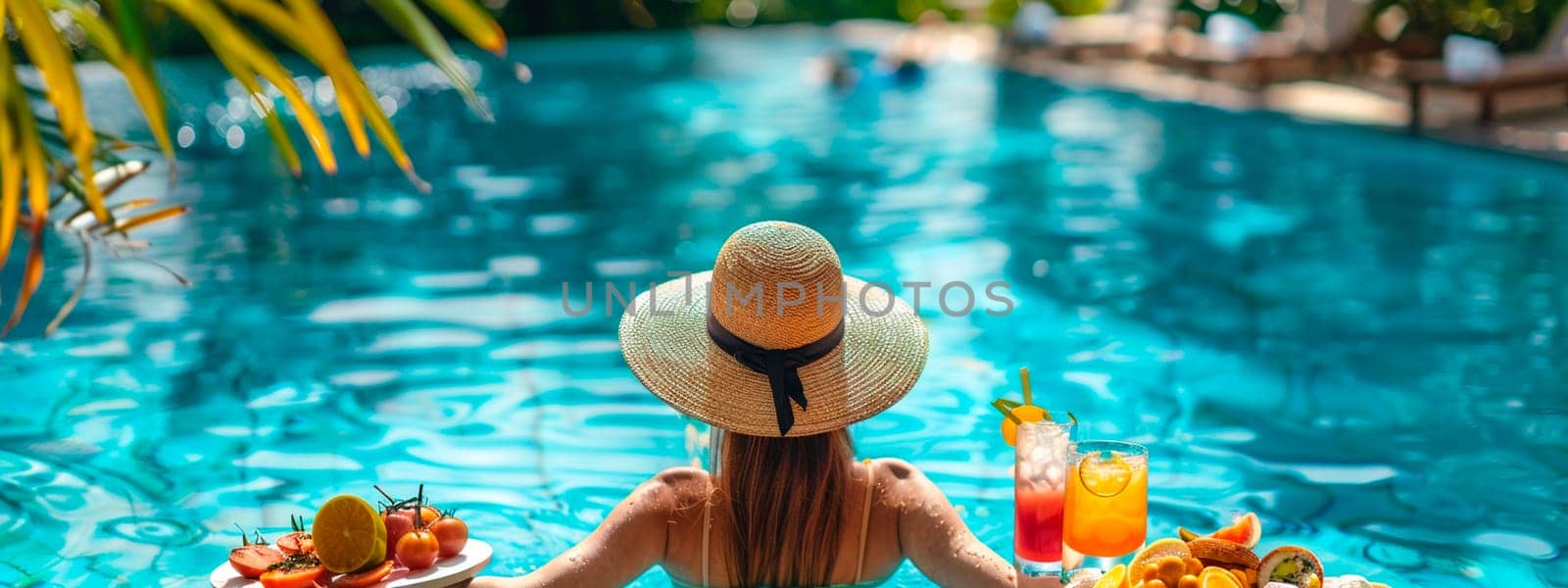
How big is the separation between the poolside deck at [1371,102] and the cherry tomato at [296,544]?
8.54m

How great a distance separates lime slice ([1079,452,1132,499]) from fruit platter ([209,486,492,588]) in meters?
0.90

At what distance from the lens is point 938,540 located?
247cm

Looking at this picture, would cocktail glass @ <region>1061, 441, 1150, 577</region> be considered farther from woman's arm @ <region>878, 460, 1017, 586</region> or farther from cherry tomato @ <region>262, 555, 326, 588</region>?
cherry tomato @ <region>262, 555, 326, 588</region>

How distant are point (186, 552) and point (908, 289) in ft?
12.7

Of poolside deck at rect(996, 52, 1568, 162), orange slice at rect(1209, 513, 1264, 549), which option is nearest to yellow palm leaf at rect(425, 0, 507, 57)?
orange slice at rect(1209, 513, 1264, 549)

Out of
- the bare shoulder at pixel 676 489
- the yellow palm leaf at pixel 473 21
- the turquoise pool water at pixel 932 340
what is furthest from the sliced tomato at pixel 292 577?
the turquoise pool water at pixel 932 340

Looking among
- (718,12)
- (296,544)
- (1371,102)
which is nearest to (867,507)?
(296,544)

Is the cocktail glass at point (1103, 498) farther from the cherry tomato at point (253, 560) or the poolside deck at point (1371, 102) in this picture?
the poolside deck at point (1371, 102)

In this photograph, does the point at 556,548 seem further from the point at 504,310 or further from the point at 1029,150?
the point at 1029,150

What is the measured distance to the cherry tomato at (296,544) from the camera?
2328mm

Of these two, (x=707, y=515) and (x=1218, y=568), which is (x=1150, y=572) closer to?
(x=1218, y=568)

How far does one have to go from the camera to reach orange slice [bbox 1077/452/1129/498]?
230cm

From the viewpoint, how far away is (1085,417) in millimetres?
5320

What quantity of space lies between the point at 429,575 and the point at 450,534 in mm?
75
